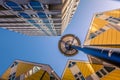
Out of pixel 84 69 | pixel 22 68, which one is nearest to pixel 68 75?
pixel 84 69

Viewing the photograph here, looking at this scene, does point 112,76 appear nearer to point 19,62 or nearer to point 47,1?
point 47,1

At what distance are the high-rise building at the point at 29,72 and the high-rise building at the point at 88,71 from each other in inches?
70.7

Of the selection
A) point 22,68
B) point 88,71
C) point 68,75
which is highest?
point 22,68

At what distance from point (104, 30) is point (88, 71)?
4.80m

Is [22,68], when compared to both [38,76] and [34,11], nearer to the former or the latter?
[38,76]

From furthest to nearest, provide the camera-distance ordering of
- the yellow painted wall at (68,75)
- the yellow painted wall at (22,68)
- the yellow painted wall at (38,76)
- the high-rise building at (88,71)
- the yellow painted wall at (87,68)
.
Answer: the yellow painted wall at (22,68), the yellow painted wall at (68,75), the yellow painted wall at (38,76), the yellow painted wall at (87,68), the high-rise building at (88,71)

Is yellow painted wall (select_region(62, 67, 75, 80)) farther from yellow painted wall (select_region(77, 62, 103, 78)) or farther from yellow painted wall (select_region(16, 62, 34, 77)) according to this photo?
yellow painted wall (select_region(16, 62, 34, 77))

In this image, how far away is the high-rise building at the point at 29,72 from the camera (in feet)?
75.5

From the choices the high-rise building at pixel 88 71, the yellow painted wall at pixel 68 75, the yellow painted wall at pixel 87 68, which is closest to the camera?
the high-rise building at pixel 88 71

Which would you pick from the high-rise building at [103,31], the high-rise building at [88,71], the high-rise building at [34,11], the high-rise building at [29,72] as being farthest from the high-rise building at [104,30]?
the high-rise building at [29,72]

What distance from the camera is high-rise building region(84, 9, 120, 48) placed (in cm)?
2050

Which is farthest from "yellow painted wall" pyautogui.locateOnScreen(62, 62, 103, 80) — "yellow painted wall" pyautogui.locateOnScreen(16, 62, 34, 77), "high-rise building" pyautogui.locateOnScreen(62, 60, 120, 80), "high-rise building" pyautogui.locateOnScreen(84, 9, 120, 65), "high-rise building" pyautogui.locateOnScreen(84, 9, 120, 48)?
"yellow painted wall" pyautogui.locateOnScreen(16, 62, 34, 77)

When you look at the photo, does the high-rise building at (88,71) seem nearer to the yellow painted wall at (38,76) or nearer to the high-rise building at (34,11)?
the yellow painted wall at (38,76)

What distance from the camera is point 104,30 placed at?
75.6 feet
